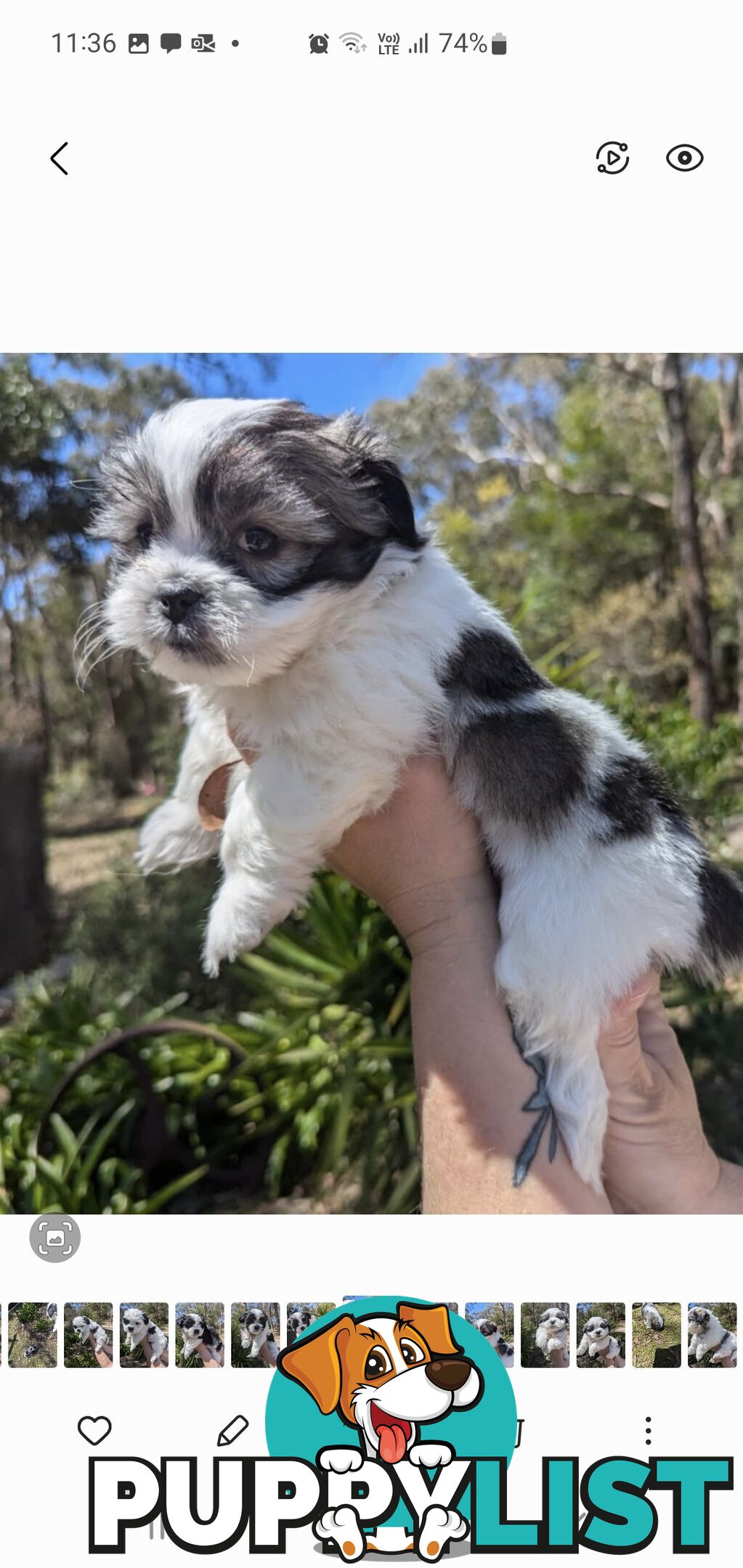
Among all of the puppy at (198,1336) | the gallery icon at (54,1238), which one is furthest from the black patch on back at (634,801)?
the gallery icon at (54,1238)

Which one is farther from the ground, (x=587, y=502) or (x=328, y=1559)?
(x=587, y=502)

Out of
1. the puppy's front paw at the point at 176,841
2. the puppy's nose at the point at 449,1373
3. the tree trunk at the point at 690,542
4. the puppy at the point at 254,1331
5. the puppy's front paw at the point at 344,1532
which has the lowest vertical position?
the puppy's front paw at the point at 344,1532

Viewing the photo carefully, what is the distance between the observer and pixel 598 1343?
1.50 metres

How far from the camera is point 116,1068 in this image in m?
3.59

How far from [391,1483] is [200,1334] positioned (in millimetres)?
367

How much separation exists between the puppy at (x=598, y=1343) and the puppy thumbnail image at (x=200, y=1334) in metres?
0.58

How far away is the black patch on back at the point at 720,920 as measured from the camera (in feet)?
5.51

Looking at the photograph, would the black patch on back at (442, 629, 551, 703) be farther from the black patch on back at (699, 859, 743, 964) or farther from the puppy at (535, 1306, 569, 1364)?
the puppy at (535, 1306, 569, 1364)

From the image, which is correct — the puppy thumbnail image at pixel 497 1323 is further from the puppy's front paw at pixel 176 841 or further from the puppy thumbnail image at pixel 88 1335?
the puppy's front paw at pixel 176 841

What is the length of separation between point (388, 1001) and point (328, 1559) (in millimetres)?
1844
